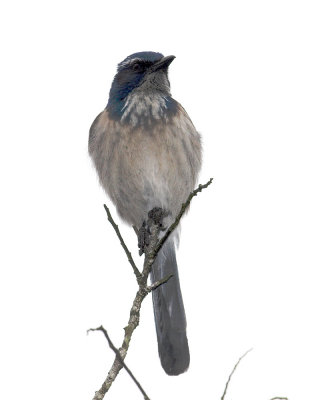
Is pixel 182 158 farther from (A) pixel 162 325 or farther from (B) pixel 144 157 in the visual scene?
(A) pixel 162 325

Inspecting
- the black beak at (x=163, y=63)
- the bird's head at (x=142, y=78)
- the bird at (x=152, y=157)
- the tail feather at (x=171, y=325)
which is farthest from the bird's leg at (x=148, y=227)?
the black beak at (x=163, y=63)

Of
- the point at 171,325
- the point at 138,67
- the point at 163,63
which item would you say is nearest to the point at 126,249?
the point at 171,325

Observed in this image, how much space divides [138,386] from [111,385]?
0.49 meters

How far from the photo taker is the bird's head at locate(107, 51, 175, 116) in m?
7.20

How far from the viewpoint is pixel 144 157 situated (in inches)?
263

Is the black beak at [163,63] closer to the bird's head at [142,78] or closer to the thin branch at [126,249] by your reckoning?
the bird's head at [142,78]

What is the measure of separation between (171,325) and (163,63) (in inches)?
103

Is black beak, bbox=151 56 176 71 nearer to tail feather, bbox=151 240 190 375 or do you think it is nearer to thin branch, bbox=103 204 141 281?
tail feather, bbox=151 240 190 375

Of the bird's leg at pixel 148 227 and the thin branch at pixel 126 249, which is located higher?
the bird's leg at pixel 148 227

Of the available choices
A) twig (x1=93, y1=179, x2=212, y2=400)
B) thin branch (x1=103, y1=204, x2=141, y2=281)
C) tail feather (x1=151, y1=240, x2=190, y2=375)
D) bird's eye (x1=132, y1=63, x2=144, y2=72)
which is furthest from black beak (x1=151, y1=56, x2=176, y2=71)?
thin branch (x1=103, y1=204, x2=141, y2=281)

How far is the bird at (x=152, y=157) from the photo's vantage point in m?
6.70

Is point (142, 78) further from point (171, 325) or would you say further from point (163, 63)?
point (171, 325)

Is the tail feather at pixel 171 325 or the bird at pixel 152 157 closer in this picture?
the tail feather at pixel 171 325

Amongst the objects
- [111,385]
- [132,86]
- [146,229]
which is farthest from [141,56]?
[111,385]
